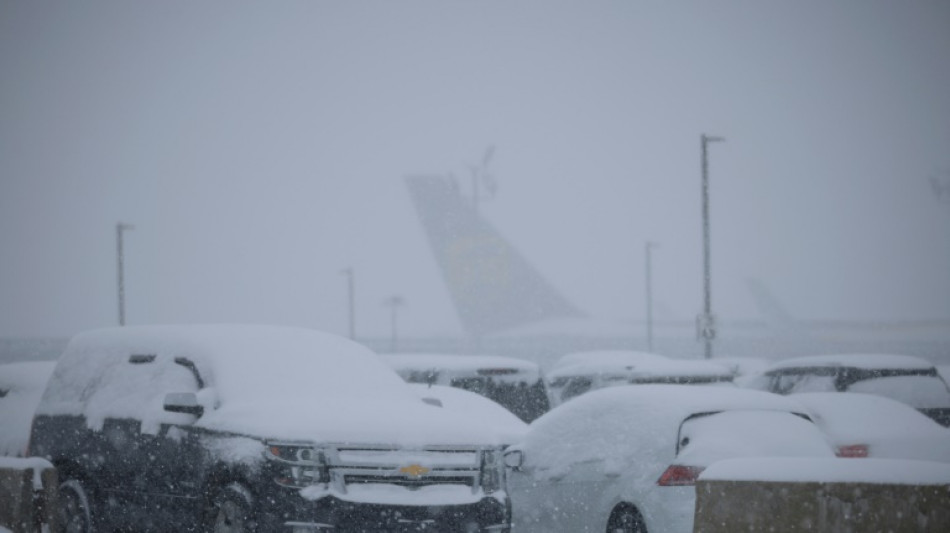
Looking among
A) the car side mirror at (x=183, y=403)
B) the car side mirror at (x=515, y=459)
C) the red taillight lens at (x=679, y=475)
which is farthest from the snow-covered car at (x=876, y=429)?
the car side mirror at (x=183, y=403)

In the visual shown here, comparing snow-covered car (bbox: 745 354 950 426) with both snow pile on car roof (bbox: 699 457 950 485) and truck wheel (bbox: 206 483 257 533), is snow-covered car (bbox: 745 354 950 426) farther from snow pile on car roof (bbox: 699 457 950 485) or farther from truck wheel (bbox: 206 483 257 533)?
truck wheel (bbox: 206 483 257 533)

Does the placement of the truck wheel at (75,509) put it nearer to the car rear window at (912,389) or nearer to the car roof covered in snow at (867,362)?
the car rear window at (912,389)

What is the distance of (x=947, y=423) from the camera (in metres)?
14.1

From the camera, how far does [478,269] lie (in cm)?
4625

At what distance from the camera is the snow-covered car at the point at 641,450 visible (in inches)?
312

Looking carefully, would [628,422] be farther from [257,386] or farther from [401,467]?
[257,386]

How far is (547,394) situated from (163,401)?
5881mm

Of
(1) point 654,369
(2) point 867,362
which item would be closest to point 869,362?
(2) point 867,362

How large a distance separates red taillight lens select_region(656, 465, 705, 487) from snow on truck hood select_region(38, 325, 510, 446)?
4.03 feet

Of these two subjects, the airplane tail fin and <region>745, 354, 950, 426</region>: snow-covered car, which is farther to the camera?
the airplane tail fin

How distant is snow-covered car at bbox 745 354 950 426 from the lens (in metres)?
14.1

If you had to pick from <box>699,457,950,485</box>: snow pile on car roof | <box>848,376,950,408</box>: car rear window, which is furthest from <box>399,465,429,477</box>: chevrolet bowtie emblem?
<box>848,376,950,408</box>: car rear window

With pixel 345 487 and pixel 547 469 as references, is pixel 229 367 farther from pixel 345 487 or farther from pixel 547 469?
pixel 547 469

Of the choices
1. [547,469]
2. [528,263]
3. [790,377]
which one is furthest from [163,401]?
[528,263]
